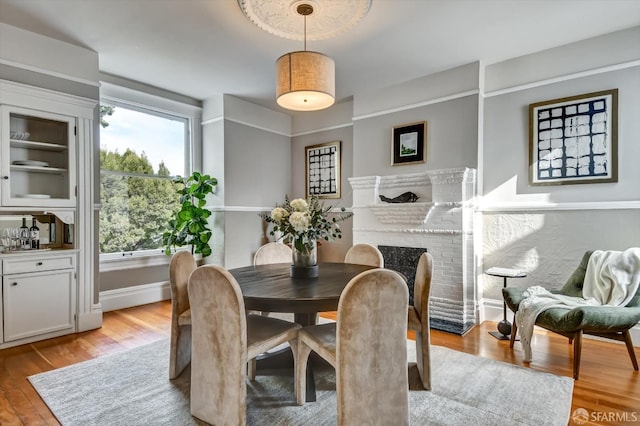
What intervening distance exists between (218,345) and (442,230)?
2.77 meters

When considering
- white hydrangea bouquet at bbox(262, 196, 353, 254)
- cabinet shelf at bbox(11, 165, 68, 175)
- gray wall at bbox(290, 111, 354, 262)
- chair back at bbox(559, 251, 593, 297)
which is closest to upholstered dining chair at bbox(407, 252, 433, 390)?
white hydrangea bouquet at bbox(262, 196, 353, 254)

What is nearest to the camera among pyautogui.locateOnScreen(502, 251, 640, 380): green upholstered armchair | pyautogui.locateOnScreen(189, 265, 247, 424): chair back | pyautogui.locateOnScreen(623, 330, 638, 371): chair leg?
pyautogui.locateOnScreen(189, 265, 247, 424): chair back

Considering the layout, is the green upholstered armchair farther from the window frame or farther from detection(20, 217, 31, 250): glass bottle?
detection(20, 217, 31, 250): glass bottle

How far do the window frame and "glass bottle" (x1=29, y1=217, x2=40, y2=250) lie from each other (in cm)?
75

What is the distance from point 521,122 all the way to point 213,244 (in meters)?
3.99

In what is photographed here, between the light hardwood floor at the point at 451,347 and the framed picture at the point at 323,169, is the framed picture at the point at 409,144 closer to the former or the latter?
the framed picture at the point at 323,169

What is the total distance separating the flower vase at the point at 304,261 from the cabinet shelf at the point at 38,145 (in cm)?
262

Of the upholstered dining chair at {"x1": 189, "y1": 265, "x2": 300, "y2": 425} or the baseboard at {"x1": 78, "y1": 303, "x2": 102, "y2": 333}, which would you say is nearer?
the upholstered dining chair at {"x1": 189, "y1": 265, "x2": 300, "y2": 425}

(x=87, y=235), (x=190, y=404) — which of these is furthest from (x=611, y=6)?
(x=87, y=235)

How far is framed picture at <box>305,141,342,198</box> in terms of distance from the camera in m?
5.14

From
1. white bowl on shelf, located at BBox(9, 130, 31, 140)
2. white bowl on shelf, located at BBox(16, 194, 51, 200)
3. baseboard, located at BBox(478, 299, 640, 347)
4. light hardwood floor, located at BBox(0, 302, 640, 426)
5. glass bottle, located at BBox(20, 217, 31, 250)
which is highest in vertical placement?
white bowl on shelf, located at BBox(9, 130, 31, 140)

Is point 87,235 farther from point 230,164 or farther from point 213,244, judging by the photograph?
point 230,164

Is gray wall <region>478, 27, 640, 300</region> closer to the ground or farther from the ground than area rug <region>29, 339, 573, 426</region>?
farther from the ground

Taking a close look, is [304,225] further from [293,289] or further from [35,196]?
[35,196]
